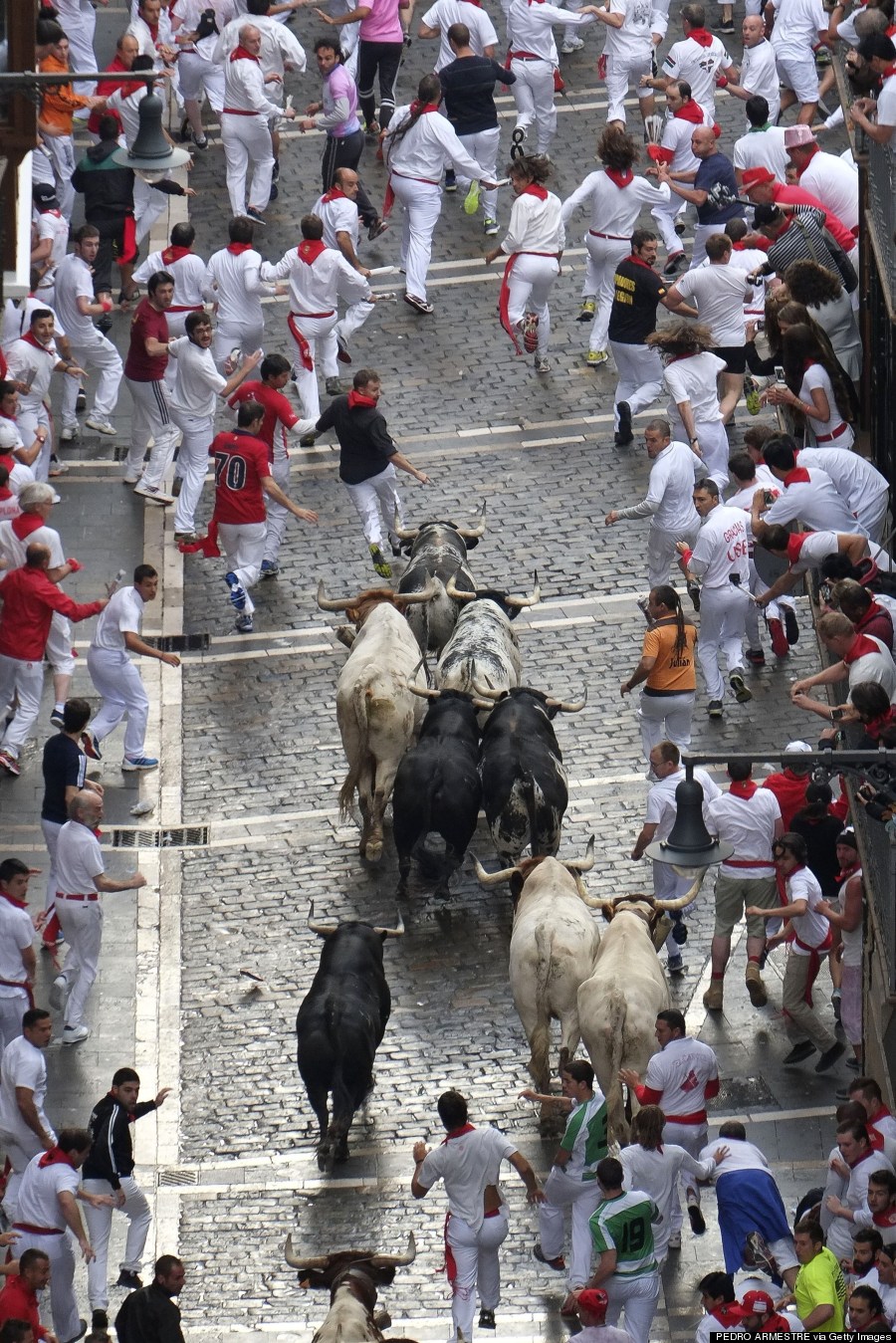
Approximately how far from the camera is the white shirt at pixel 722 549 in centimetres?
2205

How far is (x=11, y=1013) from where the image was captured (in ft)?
61.2

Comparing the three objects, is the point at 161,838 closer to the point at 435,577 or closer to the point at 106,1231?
the point at 435,577

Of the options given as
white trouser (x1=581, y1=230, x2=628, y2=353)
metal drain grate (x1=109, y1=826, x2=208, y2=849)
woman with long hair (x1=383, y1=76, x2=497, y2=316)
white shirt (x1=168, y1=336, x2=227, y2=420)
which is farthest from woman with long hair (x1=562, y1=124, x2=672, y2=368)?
metal drain grate (x1=109, y1=826, x2=208, y2=849)

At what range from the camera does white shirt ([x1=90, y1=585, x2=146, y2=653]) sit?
21.8m

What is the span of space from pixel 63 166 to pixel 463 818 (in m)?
11.6

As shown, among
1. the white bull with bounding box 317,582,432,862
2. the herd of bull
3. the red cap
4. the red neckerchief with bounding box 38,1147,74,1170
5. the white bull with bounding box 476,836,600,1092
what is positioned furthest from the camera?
the red cap

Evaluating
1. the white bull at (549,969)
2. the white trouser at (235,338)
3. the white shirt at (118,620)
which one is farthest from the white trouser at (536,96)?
the white bull at (549,969)

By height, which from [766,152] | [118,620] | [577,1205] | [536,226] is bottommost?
[577,1205]

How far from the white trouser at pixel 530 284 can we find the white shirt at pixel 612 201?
1.72 ft

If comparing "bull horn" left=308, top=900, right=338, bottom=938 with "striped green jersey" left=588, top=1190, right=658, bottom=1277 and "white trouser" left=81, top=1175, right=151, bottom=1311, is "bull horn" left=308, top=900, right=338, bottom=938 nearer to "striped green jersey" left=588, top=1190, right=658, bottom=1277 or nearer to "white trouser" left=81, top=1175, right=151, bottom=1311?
"white trouser" left=81, top=1175, right=151, bottom=1311

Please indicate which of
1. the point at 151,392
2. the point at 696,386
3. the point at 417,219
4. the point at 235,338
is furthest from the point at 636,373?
the point at 151,392

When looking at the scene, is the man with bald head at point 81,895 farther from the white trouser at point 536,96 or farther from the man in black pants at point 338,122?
the white trouser at point 536,96

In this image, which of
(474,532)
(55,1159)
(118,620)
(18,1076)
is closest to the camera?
(55,1159)

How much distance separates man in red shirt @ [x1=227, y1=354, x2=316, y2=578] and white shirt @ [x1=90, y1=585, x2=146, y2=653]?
113 inches
